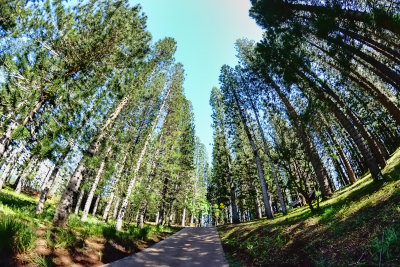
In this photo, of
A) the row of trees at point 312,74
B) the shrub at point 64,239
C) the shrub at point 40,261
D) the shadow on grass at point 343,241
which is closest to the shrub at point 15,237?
the shrub at point 40,261

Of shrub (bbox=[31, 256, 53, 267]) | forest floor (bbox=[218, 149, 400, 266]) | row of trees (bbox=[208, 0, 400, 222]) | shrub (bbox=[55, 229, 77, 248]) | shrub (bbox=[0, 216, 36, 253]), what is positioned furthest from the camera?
row of trees (bbox=[208, 0, 400, 222])

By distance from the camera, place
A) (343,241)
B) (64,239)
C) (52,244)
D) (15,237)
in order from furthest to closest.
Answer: (64,239) < (52,244) < (343,241) < (15,237)

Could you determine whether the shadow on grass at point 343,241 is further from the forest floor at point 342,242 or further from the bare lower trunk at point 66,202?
the bare lower trunk at point 66,202

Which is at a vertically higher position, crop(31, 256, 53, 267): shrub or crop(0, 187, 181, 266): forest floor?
crop(0, 187, 181, 266): forest floor

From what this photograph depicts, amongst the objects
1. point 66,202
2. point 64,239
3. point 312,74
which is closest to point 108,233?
point 66,202

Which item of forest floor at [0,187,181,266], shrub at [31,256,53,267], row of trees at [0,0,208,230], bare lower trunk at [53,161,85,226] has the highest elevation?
row of trees at [0,0,208,230]

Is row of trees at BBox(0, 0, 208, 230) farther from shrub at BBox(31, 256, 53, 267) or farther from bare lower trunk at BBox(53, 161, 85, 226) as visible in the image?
shrub at BBox(31, 256, 53, 267)

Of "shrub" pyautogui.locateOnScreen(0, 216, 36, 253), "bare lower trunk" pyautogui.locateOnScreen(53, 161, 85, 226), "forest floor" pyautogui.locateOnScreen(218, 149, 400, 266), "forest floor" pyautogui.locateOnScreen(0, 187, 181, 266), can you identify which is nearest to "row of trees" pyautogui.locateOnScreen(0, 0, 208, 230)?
"bare lower trunk" pyautogui.locateOnScreen(53, 161, 85, 226)

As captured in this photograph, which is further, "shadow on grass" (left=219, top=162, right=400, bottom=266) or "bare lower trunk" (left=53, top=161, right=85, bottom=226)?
"bare lower trunk" (left=53, top=161, right=85, bottom=226)

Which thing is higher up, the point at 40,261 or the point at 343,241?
the point at 343,241

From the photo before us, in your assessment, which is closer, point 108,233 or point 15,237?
point 15,237

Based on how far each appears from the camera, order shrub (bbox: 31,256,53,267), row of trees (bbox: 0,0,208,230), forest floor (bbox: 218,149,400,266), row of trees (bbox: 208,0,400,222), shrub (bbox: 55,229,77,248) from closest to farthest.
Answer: forest floor (bbox: 218,149,400,266)
shrub (bbox: 31,256,53,267)
shrub (bbox: 55,229,77,248)
row of trees (bbox: 0,0,208,230)
row of trees (bbox: 208,0,400,222)

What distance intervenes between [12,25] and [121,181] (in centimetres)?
863

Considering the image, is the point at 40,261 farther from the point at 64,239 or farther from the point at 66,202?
the point at 66,202
